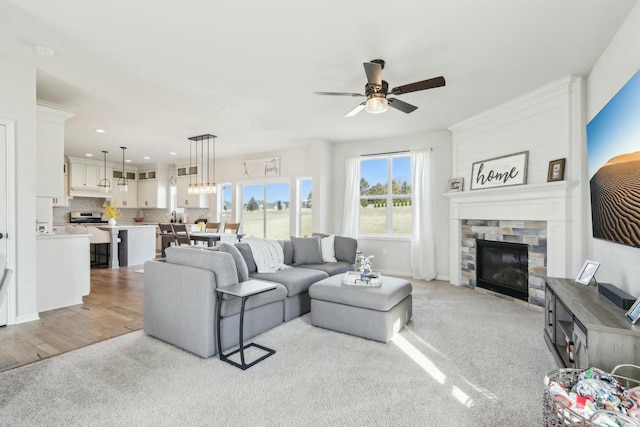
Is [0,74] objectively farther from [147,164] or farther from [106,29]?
[147,164]

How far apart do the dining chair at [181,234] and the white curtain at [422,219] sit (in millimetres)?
4103

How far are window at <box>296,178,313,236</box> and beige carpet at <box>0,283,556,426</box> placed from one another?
400 cm

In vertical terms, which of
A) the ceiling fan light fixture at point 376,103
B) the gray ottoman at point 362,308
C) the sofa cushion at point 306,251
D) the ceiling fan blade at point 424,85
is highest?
the ceiling fan blade at point 424,85

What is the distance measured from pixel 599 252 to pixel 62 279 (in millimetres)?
5860

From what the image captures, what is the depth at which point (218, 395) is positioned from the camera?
197cm

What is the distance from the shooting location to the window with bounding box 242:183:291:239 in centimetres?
729

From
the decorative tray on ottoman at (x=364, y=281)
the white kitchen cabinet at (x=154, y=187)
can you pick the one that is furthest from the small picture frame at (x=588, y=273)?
the white kitchen cabinet at (x=154, y=187)

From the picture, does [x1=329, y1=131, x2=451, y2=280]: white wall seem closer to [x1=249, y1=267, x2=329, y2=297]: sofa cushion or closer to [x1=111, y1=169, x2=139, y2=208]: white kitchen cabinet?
[x1=249, y1=267, x2=329, y2=297]: sofa cushion

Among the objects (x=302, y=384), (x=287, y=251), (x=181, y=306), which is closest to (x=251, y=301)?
(x=181, y=306)

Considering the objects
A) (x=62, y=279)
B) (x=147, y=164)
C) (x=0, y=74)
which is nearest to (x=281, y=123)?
(x=0, y=74)

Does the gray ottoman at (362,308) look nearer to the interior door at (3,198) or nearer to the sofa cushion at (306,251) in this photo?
the sofa cushion at (306,251)

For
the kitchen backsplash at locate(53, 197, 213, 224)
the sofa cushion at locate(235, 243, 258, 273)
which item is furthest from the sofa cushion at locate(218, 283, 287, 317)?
the kitchen backsplash at locate(53, 197, 213, 224)

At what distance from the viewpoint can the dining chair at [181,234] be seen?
5.56 m

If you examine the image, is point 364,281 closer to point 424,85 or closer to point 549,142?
point 424,85
